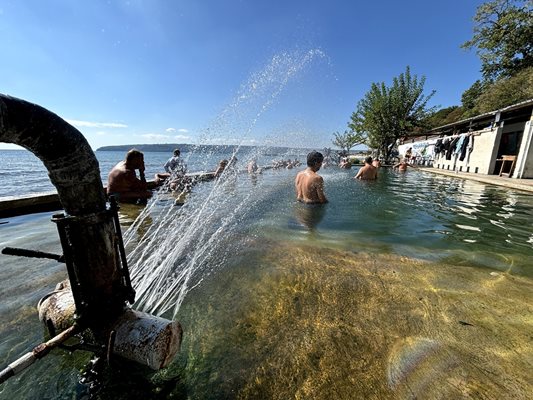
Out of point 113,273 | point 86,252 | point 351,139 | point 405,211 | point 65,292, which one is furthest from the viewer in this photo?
point 351,139

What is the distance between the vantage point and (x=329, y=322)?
2.50 meters

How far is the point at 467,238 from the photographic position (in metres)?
5.14

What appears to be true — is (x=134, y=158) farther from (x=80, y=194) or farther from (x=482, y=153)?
(x=482, y=153)

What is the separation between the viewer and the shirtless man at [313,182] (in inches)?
304

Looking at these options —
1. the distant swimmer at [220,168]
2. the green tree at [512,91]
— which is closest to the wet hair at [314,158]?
the distant swimmer at [220,168]

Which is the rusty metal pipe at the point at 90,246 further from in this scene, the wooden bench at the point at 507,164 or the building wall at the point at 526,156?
the wooden bench at the point at 507,164

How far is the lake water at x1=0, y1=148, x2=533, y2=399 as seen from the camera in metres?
1.83

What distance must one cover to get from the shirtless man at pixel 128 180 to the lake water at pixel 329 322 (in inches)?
110

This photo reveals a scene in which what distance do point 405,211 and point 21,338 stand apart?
327 inches

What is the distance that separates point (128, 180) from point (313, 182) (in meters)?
5.75

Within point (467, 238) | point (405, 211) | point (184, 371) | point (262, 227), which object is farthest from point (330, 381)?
point (405, 211)

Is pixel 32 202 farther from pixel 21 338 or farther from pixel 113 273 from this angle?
pixel 113 273

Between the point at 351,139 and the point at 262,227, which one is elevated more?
the point at 351,139

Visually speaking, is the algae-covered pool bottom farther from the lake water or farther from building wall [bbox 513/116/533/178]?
building wall [bbox 513/116/533/178]
